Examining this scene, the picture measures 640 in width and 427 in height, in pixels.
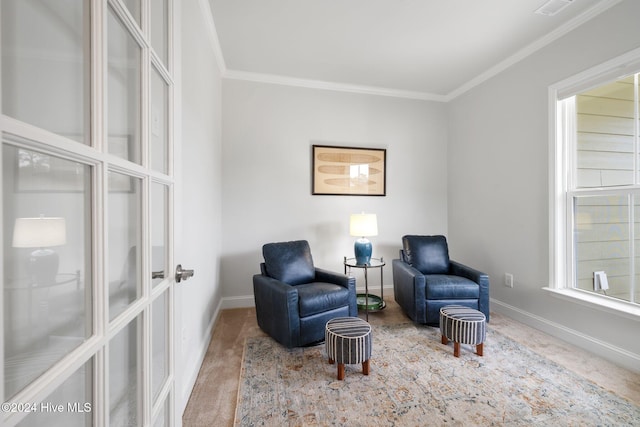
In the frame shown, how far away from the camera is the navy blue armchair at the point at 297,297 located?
88.3 inches

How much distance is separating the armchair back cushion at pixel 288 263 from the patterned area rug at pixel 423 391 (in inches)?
24.4

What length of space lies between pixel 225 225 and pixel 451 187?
10.0 ft

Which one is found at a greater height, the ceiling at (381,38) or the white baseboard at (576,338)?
the ceiling at (381,38)

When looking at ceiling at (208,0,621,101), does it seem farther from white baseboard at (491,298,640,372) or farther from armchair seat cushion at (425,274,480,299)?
white baseboard at (491,298,640,372)

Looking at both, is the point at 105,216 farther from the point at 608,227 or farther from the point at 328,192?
the point at 608,227

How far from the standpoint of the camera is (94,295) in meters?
0.57

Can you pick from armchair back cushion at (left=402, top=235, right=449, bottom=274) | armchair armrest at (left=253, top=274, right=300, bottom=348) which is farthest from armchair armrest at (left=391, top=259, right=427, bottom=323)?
armchair armrest at (left=253, top=274, right=300, bottom=348)

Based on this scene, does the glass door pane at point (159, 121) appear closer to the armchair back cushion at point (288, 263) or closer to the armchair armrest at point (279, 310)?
the armchair armrest at point (279, 310)

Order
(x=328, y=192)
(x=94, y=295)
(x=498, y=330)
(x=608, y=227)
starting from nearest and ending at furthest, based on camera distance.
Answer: (x=94, y=295), (x=608, y=227), (x=498, y=330), (x=328, y=192)

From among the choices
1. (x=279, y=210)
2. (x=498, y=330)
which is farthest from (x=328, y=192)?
(x=498, y=330)

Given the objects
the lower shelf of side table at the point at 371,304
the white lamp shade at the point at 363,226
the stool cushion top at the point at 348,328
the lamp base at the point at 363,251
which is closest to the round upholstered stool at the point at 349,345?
the stool cushion top at the point at 348,328

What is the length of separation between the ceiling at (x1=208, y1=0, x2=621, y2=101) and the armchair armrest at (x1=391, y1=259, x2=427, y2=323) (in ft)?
7.33

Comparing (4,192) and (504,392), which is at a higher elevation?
(4,192)

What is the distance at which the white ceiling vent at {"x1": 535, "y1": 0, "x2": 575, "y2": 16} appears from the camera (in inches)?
82.7
